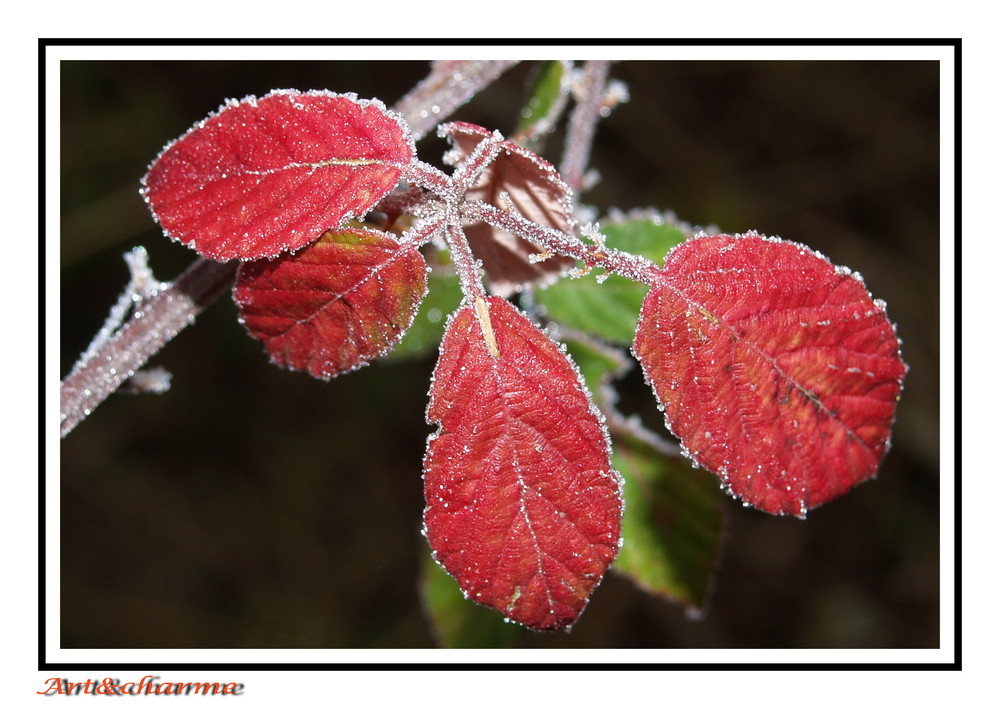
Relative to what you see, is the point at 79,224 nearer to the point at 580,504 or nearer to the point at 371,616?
the point at 371,616

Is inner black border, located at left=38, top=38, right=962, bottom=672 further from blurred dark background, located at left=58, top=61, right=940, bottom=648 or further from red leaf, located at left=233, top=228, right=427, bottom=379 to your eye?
blurred dark background, located at left=58, top=61, right=940, bottom=648

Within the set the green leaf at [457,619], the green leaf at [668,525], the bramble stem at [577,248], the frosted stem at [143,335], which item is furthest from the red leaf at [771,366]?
the green leaf at [457,619]

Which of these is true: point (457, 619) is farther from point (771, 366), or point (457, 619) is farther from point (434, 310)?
point (771, 366)

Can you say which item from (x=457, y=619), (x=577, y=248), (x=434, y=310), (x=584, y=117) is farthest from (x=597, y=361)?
(x=577, y=248)

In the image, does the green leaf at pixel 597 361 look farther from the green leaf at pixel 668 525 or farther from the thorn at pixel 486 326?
the thorn at pixel 486 326

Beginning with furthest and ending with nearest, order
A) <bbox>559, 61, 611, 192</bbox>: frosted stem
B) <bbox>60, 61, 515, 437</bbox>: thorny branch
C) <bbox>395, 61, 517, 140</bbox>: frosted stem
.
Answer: <bbox>559, 61, 611, 192</bbox>: frosted stem
<bbox>395, 61, 517, 140</bbox>: frosted stem
<bbox>60, 61, 515, 437</bbox>: thorny branch

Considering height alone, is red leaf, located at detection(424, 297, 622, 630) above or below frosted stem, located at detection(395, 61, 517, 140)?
below

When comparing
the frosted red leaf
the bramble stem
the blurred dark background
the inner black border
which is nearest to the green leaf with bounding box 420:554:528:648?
the inner black border

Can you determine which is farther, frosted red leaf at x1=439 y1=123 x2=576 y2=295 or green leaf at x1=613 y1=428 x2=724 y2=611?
green leaf at x1=613 y1=428 x2=724 y2=611

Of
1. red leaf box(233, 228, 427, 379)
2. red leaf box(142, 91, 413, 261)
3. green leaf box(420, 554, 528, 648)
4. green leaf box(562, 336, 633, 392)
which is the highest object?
red leaf box(142, 91, 413, 261)
